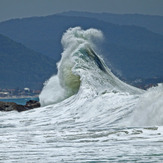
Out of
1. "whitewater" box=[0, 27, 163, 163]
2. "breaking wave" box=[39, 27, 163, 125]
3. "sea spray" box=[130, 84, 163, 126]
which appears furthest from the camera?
"breaking wave" box=[39, 27, 163, 125]

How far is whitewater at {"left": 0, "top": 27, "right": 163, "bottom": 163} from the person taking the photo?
13.0 m

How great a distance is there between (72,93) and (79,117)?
Answer: 27.5ft

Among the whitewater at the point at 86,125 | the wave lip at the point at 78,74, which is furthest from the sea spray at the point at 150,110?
the wave lip at the point at 78,74

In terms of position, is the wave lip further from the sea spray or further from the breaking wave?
the sea spray

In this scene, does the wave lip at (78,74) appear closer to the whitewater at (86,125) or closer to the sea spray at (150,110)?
the whitewater at (86,125)

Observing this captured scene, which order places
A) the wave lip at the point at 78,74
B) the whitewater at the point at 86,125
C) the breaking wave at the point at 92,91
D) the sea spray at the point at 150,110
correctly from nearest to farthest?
1. the whitewater at the point at 86,125
2. the sea spray at the point at 150,110
3. the breaking wave at the point at 92,91
4. the wave lip at the point at 78,74

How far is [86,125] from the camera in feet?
61.5

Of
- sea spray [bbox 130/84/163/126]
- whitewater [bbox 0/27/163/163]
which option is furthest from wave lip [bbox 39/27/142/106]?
sea spray [bbox 130/84/163/126]

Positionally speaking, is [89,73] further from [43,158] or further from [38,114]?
[43,158]

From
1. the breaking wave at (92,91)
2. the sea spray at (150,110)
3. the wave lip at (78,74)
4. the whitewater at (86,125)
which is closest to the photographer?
the whitewater at (86,125)

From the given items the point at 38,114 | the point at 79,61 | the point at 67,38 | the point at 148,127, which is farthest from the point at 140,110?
the point at 67,38

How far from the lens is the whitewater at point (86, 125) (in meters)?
13.0

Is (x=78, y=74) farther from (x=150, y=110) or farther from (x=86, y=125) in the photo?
(x=150, y=110)

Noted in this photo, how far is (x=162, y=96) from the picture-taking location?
18516mm
